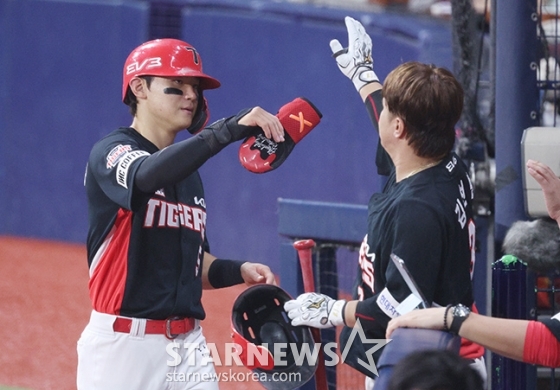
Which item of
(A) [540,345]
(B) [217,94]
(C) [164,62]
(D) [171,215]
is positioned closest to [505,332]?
(A) [540,345]

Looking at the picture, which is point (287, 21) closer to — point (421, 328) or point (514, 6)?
point (514, 6)

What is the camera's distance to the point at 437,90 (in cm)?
300

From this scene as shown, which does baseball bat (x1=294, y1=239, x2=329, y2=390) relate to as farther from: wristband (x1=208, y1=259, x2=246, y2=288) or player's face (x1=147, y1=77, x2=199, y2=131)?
player's face (x1=147, y1=77, x2=199, y2=131)

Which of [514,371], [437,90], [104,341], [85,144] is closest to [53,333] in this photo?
[85,144]

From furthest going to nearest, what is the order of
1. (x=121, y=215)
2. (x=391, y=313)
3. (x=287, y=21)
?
(x=287, y=21)
(x=121, y=215)
(x=391, y=313)

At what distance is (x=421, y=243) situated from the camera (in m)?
2.93

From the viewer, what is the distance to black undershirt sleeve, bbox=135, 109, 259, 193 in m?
3.14

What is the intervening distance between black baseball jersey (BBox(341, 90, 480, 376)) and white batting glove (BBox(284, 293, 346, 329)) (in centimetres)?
8

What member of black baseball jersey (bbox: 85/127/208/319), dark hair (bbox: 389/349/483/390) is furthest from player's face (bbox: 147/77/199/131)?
dark hair (bbox: 389/349/483/390)

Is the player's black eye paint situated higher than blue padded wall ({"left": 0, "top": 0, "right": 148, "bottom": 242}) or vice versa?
blue padded wall ({"left": 0, "top": 0, "right": 148, "bottom": 242})

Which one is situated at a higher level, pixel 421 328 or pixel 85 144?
pixel 85 144

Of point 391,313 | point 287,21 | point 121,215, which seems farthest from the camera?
point 287,21

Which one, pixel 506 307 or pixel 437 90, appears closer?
pixel 437 90

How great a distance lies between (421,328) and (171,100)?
1.34 meters
